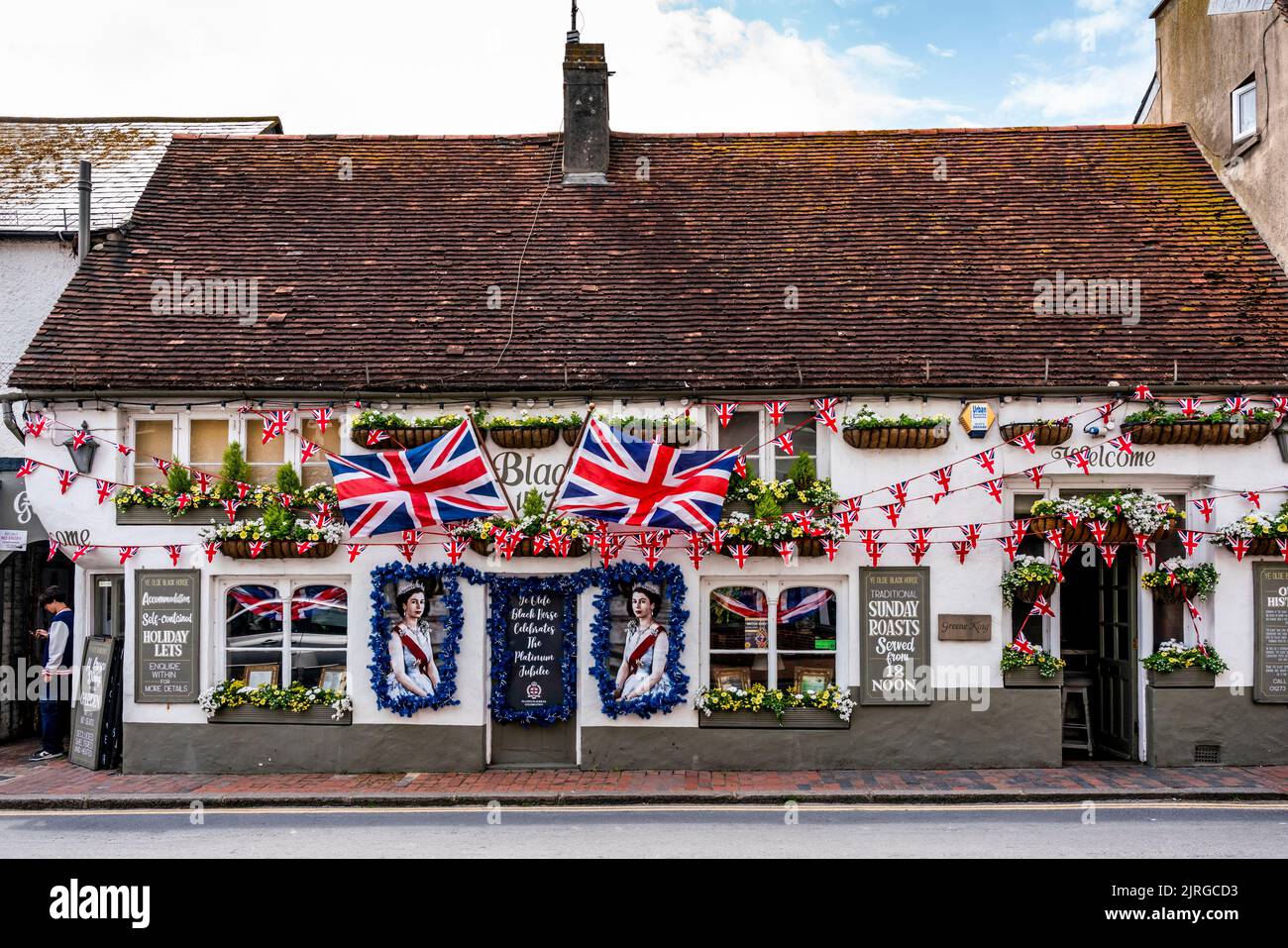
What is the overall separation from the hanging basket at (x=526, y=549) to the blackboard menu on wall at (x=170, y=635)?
11.3 ft

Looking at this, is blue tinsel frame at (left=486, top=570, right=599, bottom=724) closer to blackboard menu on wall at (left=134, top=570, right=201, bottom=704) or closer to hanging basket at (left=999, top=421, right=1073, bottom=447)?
blackboard menu on wall at (left=134, top=570, right=201, bottom=704)

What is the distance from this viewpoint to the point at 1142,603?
45.1ft

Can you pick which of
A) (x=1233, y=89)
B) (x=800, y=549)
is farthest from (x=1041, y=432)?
(x=1233, y=89)

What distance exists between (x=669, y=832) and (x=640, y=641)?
312 cm

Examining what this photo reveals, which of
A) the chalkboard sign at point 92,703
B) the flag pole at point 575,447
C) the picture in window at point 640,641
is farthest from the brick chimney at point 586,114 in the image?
the chalkboard sign at point 92,703

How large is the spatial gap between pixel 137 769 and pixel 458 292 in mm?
7208

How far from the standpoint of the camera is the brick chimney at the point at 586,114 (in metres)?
16.8

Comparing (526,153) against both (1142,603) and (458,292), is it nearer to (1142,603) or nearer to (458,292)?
(458,292)

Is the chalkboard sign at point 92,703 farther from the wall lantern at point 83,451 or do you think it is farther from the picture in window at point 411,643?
the picture in window at point 411,643

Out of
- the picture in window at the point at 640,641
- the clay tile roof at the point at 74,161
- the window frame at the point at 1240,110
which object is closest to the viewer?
the picture in window at the point at 640,641

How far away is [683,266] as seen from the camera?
1531 centimetres

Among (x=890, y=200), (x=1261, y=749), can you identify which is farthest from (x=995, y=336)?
(x=1261, y=749)

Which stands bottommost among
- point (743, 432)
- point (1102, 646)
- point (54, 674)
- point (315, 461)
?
point (54, 674)

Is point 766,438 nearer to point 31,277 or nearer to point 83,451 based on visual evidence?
point 83,451
